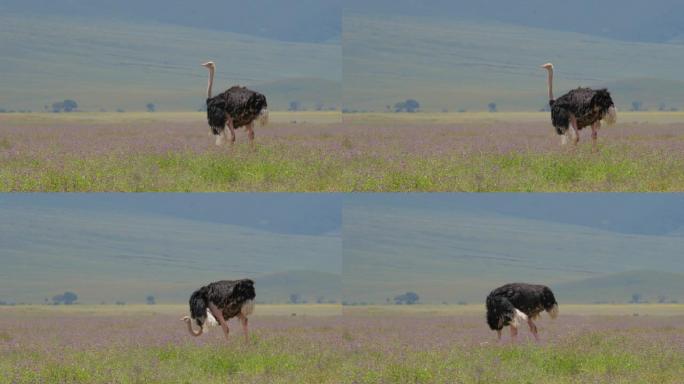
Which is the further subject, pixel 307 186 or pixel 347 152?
pixel 347 152

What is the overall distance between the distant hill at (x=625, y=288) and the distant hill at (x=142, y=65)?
950 inches

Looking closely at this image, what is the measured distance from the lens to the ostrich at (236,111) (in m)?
22.2

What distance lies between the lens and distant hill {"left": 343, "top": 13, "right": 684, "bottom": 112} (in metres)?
109

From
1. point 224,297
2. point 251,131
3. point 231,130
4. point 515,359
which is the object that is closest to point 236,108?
point 231,130

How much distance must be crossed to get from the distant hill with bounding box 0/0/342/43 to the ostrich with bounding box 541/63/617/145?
452 feet

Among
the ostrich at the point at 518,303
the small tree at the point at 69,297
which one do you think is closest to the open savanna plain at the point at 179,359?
the ostrich at the point at 518,303

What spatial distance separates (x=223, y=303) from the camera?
20.0 metres

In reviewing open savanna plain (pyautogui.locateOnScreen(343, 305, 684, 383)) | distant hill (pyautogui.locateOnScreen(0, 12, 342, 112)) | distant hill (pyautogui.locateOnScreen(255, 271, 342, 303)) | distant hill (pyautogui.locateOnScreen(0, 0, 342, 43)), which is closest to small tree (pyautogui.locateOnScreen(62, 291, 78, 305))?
distant hill (pyautogui.locateOnScreen(255, 271, 342, 303))

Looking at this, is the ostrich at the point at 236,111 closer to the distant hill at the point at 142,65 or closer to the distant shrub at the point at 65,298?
the distant shrub at the point at 65,298

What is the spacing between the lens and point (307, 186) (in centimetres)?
1988

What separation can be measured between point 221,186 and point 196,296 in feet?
5.72

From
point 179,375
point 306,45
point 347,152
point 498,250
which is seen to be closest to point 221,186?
point 347,152

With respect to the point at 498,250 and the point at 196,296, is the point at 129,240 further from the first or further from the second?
the point at 196,296

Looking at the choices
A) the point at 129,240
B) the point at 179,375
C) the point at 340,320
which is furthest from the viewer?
the point at 129,240
